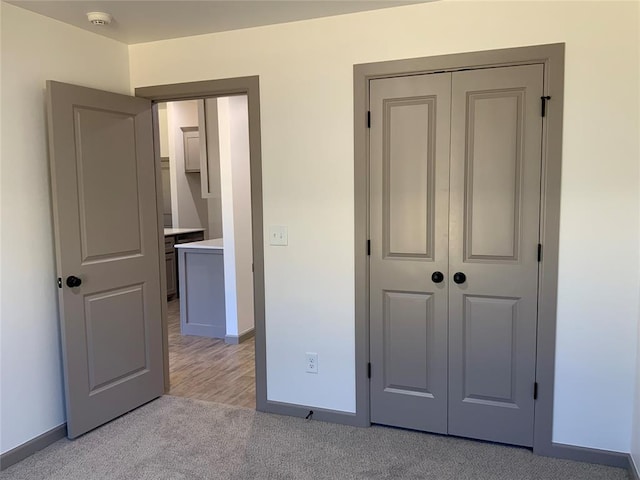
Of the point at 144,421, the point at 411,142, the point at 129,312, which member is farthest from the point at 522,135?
the point at 144,421

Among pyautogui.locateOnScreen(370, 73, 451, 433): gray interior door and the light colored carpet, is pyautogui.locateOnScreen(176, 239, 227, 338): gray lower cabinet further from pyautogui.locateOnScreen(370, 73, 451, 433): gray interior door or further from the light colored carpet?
pyautogui.locateOnScreen(370, 73, 451, 433): gray interior door

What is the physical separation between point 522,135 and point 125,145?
2.25 meters

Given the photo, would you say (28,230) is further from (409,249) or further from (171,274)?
(171,274)

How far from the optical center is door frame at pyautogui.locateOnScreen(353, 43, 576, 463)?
7.82 feet

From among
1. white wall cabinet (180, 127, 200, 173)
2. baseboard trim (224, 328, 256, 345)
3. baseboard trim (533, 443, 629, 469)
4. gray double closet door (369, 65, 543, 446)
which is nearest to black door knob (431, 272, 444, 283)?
gray double closet door (369, 65, 543, 446)

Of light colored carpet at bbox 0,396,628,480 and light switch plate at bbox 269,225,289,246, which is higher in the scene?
light switch plate at bbox 269,225,289,246

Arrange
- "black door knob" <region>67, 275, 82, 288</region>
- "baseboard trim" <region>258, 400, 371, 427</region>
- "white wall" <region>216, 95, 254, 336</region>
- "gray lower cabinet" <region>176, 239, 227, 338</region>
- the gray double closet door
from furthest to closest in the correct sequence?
"gray lower cabinet" <region>176, 239, 227, 338</region> < "white wall" <region>216, 95, 254, 336</region> < "baseboard trim" <region>258, 400, 371, 427</region> < "black door knob" <region>67, 275, 82, 288</region> < the gray double closet door

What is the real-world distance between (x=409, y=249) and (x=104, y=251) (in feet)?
5.78

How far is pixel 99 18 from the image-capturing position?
104 inches

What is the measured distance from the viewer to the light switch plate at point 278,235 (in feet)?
9.70

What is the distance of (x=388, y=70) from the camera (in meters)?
2.65

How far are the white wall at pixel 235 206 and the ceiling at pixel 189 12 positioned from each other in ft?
4.78

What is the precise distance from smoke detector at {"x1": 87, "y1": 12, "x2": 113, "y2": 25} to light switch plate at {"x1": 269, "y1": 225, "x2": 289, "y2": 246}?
4.67ft

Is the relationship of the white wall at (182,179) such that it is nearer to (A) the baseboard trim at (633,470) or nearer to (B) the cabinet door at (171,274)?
(B) the cabinet door at (171,274)
